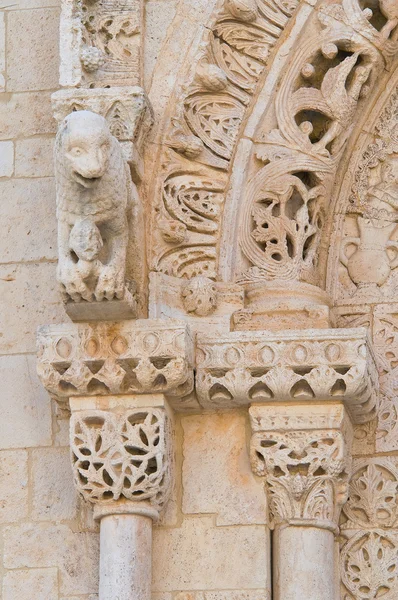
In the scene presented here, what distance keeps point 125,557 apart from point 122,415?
49cm

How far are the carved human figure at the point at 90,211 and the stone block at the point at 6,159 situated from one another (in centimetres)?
73

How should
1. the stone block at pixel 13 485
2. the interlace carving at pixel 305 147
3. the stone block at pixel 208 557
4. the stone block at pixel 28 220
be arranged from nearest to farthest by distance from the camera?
the stone block at pixel 208 557 → the stone block at pixel 13 485 → the interlace carving at pixel 305 147 → the stone block at pixel 28 220

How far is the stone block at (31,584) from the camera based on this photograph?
21.3 feet

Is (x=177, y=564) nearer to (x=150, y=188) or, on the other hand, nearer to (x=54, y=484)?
(x=54, y=484)

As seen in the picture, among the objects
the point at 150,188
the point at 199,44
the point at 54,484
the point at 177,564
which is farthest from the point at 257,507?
the point at 199,44

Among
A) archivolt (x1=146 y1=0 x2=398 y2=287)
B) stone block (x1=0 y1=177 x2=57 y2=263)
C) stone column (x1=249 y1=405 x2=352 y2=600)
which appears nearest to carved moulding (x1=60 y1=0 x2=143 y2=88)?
archivolt (x1=146 y1=0 x2=398 y2=287)

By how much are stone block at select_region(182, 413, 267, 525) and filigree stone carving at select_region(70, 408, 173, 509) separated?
0.38 ft

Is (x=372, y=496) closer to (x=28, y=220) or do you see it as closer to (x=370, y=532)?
(x=370, y=532)

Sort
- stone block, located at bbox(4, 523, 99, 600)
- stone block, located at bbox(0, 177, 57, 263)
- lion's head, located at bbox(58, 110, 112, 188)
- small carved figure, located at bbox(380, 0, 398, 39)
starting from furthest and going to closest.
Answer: small carved figure, located at bbox(380, 0, 398, 39)
stone block, located at bbox(0, 177, 57, 263)
stone block, located at bbox(4, 523, 99, 600)
lion's head, located at bbox(58, 110, 112, 188)

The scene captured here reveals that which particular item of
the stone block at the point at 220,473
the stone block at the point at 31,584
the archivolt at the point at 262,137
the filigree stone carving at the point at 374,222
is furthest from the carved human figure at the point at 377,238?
the stone block at the point at 31,584

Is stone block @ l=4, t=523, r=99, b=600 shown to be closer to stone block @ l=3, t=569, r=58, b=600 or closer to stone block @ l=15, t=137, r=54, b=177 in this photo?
stone block @ l=3, t=569, r=58, b=600

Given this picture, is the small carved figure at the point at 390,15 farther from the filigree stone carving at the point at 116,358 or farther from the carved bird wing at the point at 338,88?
the filigree stone carving at the point at 116,358

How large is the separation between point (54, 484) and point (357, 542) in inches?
43.1

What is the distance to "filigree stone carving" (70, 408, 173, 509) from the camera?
636 cm
